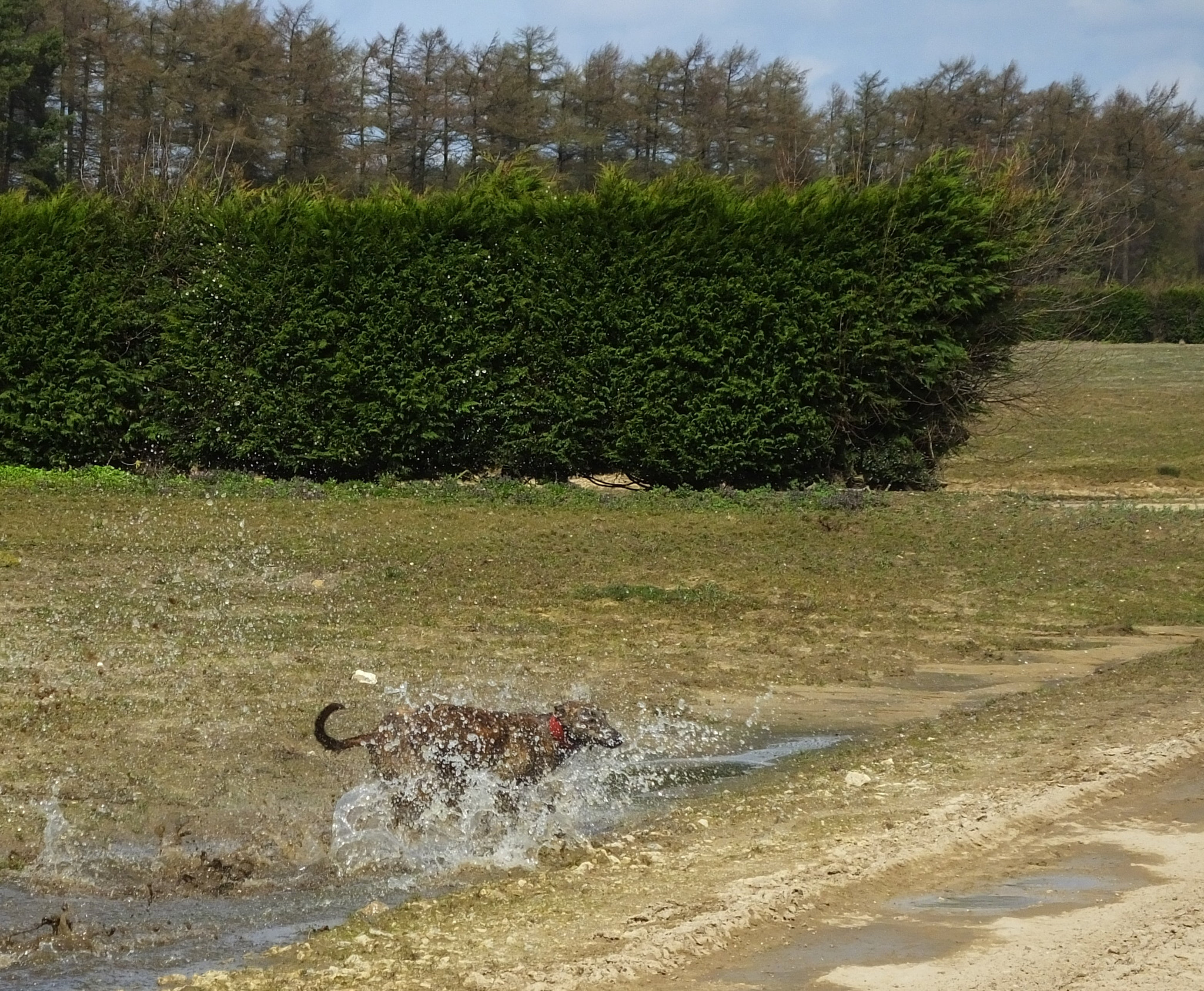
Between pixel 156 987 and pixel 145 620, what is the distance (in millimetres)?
5653

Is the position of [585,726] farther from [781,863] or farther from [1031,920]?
[1031,920]

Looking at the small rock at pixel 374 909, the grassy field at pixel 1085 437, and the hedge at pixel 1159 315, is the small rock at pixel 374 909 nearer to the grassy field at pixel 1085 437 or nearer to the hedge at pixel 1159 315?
the grassy field at pixel 1085 437

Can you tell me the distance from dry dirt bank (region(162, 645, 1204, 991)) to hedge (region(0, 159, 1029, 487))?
959 centimetres

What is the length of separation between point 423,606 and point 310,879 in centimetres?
506

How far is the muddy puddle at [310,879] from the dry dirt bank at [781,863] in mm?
235

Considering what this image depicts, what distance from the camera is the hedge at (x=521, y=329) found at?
56.9 feet

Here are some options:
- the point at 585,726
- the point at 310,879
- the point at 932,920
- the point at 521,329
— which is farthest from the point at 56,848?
the point at 521,329

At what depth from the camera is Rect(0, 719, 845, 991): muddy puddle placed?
476 centimetres

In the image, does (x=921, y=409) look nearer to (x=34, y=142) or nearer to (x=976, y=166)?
(x=976, y=166)

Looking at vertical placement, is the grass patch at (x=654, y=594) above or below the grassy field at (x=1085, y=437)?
below

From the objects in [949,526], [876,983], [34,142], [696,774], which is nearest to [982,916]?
[876,983]

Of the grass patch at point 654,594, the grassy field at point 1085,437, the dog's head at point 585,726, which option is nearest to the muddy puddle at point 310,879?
the dog's head at point 585,726

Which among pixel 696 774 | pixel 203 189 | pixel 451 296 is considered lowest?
pixel 696 774

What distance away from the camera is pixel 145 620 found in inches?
386
